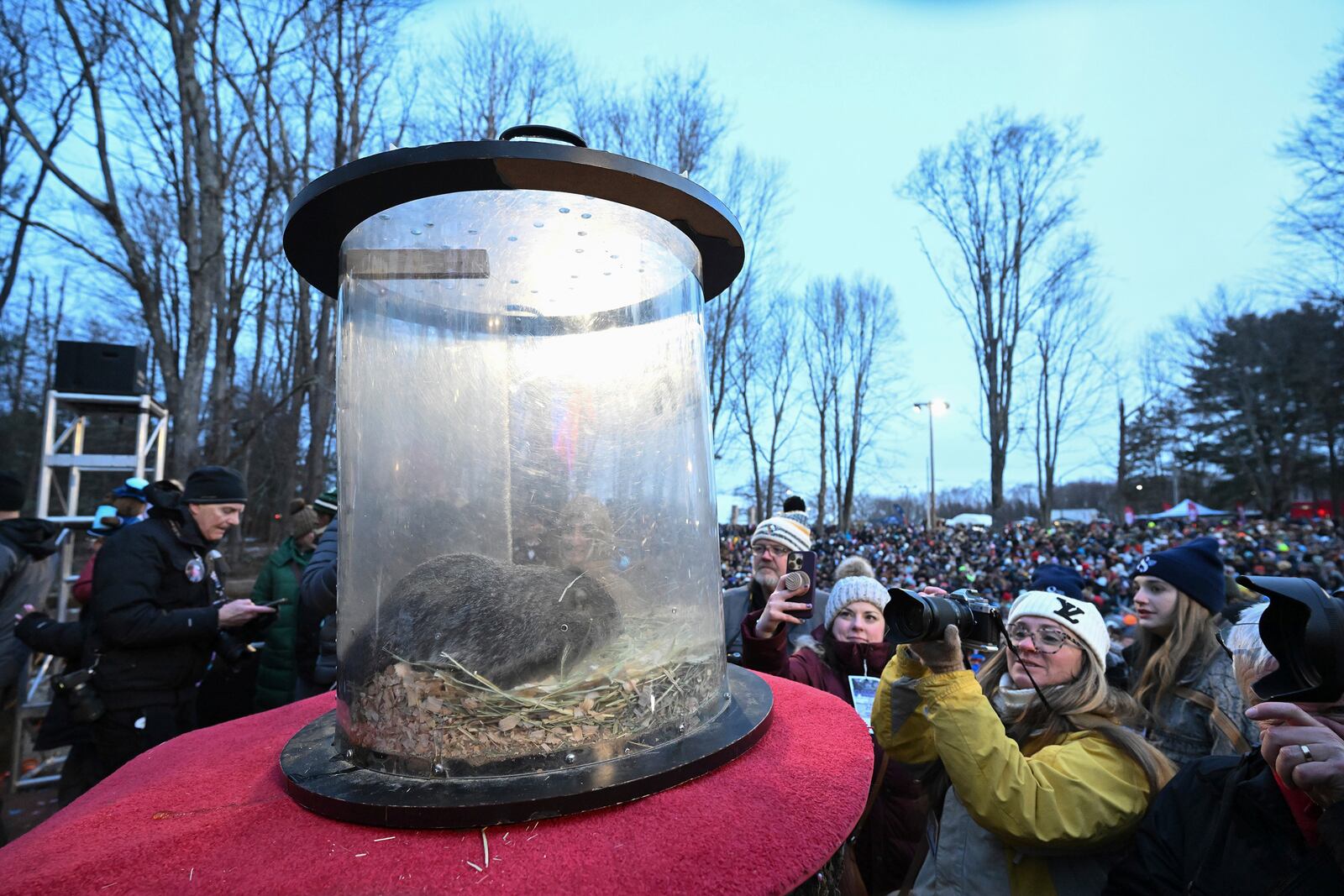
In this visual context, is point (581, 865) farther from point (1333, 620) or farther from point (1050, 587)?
point (1050, 587)

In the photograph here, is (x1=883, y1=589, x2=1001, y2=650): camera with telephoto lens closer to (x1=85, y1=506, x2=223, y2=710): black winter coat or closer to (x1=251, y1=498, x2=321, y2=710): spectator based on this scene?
(x1=85, y1=506, x2=223, y2=710): black winter coat

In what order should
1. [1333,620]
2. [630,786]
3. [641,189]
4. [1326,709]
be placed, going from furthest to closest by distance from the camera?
[641,189] → [1326,709] → [1333,620] → [630,786]

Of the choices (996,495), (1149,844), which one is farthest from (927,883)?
(996,495)

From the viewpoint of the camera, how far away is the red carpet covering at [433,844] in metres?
0.98

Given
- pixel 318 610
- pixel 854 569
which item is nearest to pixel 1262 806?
pixel 854 569

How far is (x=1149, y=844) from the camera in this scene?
1841 millimetres

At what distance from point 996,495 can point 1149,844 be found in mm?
20205

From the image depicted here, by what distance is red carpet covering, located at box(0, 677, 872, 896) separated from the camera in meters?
0.98

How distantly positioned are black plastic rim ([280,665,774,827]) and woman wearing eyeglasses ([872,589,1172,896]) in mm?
863

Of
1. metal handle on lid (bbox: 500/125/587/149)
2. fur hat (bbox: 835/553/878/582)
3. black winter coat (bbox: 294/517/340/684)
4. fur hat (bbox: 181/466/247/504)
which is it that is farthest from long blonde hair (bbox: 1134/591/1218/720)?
fur hat (bbox: 181/466/247/504)

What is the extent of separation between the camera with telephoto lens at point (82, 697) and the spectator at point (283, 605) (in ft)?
3.24

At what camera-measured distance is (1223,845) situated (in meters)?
1.71

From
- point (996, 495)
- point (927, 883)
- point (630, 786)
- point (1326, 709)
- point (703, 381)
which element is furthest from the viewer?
point (996, 495)

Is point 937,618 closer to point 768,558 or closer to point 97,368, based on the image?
point 768,558
